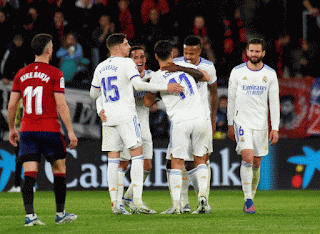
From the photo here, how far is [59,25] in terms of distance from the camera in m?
14.4

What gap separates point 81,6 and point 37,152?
8.67 metres

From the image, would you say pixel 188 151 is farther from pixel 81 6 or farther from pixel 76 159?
pixel 81 6

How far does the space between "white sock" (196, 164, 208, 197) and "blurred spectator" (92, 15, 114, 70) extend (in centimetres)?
651

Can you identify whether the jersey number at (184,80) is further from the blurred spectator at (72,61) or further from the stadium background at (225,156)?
the blurred spectator at (72,61)

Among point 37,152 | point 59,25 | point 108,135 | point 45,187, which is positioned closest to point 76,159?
point 45,187

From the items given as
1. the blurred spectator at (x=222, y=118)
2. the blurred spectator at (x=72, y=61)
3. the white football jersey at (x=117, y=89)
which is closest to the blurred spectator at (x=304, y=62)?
the blurred spectator at (x=222, y=118)

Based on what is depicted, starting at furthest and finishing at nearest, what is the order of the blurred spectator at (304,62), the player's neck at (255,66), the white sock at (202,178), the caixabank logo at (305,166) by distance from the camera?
the blurred spectator at (304,62)
the caixabank logo at (305,166)
the player's neck at (255,66)
the white sock at (202,178)

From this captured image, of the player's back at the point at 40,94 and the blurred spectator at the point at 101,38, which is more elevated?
the blurred spectator at the point at 101,38

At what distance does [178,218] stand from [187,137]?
105 cm

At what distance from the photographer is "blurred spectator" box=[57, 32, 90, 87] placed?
13461mm

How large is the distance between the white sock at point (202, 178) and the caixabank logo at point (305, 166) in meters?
5.47

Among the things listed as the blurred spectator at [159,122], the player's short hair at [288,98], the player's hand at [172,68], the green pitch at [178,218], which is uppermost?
the player's hand at [172,68]

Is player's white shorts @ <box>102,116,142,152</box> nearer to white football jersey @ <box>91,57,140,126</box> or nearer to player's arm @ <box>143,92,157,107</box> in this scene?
white football jersey @ <box>91,57,140,126</box>

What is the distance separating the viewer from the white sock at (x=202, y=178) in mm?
7766
